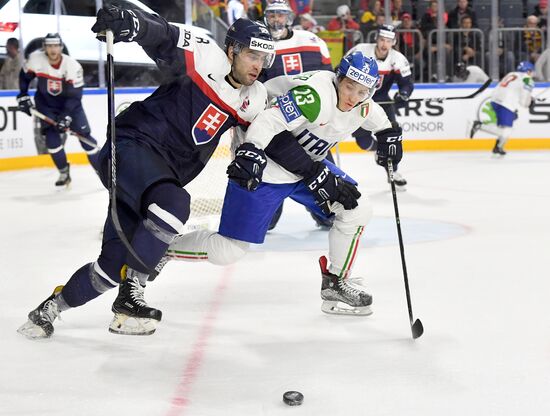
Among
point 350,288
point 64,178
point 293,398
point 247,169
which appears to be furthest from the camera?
point 64,178

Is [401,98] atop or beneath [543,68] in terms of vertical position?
beneath

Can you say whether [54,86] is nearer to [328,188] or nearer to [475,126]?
[475,126]

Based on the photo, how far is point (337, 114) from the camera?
3422mm

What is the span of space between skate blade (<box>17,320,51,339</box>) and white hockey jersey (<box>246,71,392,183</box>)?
3.14ft

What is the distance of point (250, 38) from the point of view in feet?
10.3

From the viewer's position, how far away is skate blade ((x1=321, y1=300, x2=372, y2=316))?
3568 millimetres

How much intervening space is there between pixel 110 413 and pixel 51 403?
20cm

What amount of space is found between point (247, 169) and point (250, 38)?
0.45 m

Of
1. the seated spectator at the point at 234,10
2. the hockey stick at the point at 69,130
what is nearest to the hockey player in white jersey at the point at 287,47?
the hockey stick at the point at 69,130

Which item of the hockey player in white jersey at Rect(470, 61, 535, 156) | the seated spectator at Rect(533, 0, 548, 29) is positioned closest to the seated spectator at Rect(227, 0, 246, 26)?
the hockey player in white jersey at Rect(470, 61, 535, 156)

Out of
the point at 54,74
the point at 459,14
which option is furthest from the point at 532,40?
the point at 54,74

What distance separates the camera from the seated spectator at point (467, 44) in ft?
35.9

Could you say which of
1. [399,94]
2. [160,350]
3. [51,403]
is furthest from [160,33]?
[399,94]

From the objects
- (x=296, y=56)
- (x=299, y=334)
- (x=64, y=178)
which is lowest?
(x=299, y=334)
